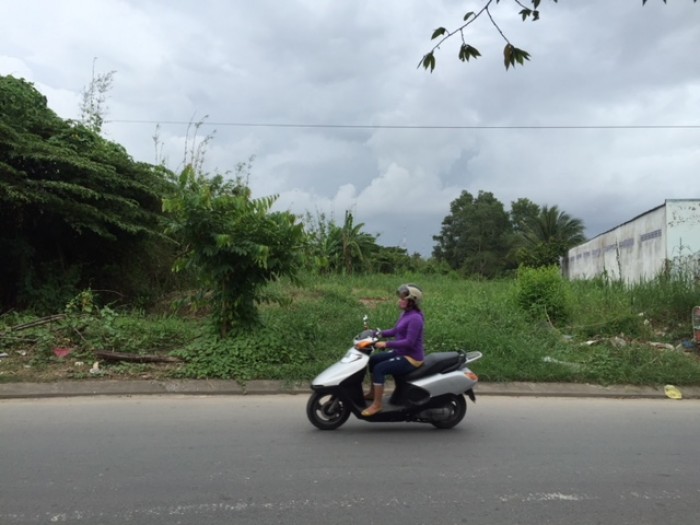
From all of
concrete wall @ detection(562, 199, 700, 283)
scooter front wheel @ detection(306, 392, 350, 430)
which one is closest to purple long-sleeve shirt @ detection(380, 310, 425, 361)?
scooter front wheel @ detection(306, 392, 350, 430)

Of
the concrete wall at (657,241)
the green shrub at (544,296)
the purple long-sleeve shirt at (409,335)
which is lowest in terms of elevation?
the purple long-sleeve shirt at (409,335)

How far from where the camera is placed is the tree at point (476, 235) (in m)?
52.4

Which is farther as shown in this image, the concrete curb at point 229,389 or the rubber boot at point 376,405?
the concrete curb at point 229,389

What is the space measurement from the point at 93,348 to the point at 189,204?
106 inches

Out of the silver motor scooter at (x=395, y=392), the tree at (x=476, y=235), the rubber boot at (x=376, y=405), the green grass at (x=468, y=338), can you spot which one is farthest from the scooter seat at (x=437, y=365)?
the tree at (x=476, y=235)

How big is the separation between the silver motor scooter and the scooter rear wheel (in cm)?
2

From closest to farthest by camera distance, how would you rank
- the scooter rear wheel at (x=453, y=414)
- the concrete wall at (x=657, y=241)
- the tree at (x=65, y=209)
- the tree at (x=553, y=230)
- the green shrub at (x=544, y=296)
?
the scooter rear wheel at (x=453, y=414) → the tree at (x=65, y=209) → the green shrub at (x=544, y=296) → the concrete wall at (x=657, y=241) → the tree at (x=553, y=230)

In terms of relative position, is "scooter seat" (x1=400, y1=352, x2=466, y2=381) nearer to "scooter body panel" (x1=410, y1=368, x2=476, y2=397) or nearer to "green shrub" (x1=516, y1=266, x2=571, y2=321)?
"scooter body panel" (x1=410, y1=368, x2=476, y2=397)

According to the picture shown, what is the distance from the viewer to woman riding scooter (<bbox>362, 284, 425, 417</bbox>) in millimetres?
5941

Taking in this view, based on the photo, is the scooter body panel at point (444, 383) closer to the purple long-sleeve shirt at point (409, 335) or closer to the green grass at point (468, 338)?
the purple long-sleeve shirt at point (409, 335)

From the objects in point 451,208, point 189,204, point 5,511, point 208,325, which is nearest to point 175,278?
point 208,325

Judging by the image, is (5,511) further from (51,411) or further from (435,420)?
(435,420)

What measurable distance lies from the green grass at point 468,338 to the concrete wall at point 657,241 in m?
3.13

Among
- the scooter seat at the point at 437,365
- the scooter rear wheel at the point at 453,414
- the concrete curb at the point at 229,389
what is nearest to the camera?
the scooter seat at the point at 437,365
